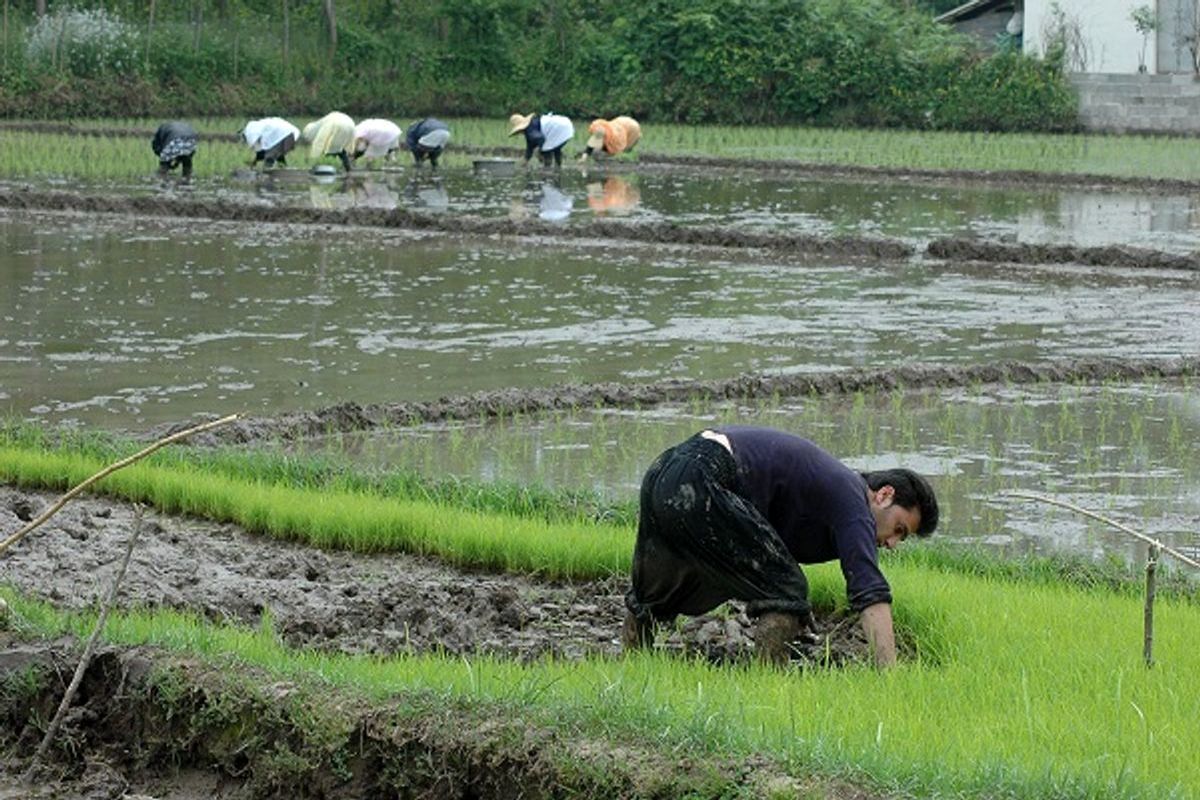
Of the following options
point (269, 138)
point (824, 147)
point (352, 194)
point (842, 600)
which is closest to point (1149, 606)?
point (842, 600)

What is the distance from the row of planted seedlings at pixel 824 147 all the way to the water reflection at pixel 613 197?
344 cm

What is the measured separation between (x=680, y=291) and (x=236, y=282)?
3179mm

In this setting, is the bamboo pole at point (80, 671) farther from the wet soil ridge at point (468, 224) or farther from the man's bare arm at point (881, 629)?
the wet soil ridge at point (468, 224)

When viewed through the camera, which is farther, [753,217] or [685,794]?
[753,217]

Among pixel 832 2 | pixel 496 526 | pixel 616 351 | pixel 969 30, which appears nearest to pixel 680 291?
pixel 616 351

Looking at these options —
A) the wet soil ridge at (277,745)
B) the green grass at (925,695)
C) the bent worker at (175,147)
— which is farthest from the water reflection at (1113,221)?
the wet soil ridge at (277,745)

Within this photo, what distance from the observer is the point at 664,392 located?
9.74 meters

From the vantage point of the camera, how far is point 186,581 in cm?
610

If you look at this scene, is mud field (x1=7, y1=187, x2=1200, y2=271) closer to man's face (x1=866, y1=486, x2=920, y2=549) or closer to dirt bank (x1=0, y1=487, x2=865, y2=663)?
dirt bank (x1=0, y1=487, x2=865, y2=663)

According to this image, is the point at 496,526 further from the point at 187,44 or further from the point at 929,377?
the point at 187,44

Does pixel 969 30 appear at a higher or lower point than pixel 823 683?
higher

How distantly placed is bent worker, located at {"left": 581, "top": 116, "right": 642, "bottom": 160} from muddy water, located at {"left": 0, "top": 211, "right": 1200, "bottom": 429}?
1018 cm

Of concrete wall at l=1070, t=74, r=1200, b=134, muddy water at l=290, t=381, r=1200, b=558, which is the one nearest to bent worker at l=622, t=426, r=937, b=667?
muddy water at l=290, t=381, r=1200, b=558

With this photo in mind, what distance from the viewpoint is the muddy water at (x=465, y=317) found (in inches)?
408
